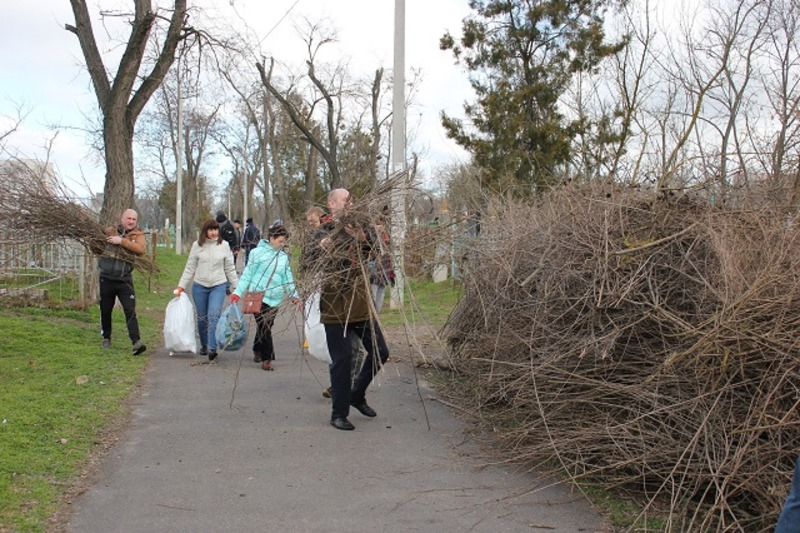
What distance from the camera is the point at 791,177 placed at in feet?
18.7

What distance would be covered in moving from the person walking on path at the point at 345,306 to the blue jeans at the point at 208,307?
2959 millimetres

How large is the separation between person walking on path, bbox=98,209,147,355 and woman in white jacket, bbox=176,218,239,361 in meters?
0.58

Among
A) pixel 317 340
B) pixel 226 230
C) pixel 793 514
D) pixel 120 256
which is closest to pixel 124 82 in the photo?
pixel 226 230

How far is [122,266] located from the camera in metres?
8.76

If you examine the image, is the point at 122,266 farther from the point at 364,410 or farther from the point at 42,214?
the point at 364,410

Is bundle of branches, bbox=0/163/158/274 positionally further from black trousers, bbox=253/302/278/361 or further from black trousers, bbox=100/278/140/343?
black trousers, bbox=253/302/278/361

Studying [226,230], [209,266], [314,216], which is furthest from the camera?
[226,230]

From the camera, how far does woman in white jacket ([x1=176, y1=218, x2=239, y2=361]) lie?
8.91 metres

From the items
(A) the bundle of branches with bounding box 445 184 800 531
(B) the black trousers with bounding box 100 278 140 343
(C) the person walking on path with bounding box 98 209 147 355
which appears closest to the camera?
(A) the bundle of branches with bounding box 445 184 800 531

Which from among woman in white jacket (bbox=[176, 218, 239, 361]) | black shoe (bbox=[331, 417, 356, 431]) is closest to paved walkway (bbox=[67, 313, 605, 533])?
black shoe (bbox=[331, 417, 356, 431])

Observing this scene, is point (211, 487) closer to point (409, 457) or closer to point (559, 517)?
point (409, 457)

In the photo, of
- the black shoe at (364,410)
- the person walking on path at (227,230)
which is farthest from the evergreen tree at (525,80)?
the black shoe at (364,410)

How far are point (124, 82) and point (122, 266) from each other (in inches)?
275

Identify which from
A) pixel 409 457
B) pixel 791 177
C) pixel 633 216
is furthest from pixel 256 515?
pixel 791 177
